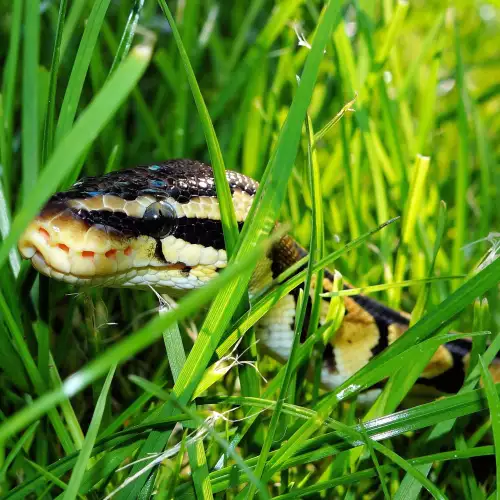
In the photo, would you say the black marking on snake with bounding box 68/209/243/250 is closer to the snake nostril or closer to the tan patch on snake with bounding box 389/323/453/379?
the snake nostril

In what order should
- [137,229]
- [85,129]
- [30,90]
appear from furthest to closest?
[137,229], [30,90], [85,129]

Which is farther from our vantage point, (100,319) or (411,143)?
(411,143)

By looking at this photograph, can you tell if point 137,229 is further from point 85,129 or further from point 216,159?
point 85,129

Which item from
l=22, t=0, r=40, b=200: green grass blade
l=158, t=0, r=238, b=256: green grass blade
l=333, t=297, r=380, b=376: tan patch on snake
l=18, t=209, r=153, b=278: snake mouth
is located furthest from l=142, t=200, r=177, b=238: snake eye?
l=333, t=297, r=380, b=376: tan patch on snake

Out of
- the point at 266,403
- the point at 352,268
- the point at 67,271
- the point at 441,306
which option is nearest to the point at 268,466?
the point at 266,403

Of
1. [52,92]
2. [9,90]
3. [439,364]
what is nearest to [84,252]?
[52,92]

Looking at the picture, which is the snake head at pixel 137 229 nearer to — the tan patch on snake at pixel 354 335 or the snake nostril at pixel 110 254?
the snake nostril at pixel 110 254

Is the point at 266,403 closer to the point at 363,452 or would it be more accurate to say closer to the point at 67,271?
the point at 363,452

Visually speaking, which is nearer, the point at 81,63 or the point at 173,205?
the point at 81,63
